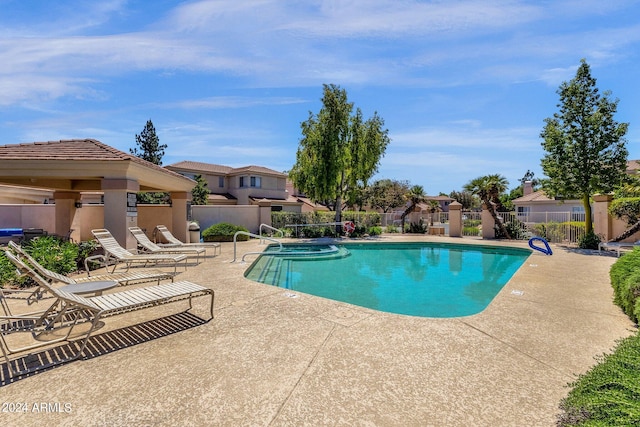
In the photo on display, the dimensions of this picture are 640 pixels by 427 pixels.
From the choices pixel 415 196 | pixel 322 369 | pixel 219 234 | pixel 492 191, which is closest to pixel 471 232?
pixel 492 191

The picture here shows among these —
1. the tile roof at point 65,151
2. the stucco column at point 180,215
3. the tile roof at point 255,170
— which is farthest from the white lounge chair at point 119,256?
the tile roof at point 255,170

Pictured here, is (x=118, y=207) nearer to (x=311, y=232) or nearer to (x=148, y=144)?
(x=311, y=232)

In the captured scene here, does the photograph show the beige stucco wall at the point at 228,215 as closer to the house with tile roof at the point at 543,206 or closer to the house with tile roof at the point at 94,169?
the house with tile roof at the point at 94,169

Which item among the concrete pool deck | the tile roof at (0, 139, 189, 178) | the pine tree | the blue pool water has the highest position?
the pine tree

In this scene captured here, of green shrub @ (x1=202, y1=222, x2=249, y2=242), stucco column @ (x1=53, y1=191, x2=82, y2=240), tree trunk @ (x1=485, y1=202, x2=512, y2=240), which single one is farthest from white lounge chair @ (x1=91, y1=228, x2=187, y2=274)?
tree trunk @ (x1=485, y1=202, x2=512, y2=240)

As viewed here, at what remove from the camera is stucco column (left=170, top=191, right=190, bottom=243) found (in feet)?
51.6

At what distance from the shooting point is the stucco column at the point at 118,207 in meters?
10.3

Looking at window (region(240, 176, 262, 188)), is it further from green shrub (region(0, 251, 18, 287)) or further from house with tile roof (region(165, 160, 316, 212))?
green shrub (region(0, 251, 18, 287))

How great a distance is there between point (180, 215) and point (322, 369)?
46.8 ft

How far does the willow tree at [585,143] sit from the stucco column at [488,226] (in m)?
4.17

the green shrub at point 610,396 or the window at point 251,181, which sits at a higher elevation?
the window at point 251,181

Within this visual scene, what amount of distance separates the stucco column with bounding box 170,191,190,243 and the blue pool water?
4404 millimetres

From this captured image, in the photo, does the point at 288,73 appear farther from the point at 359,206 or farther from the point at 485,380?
the point at 359,206

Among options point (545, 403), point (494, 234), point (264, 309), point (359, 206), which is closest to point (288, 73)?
point (264, 309)
